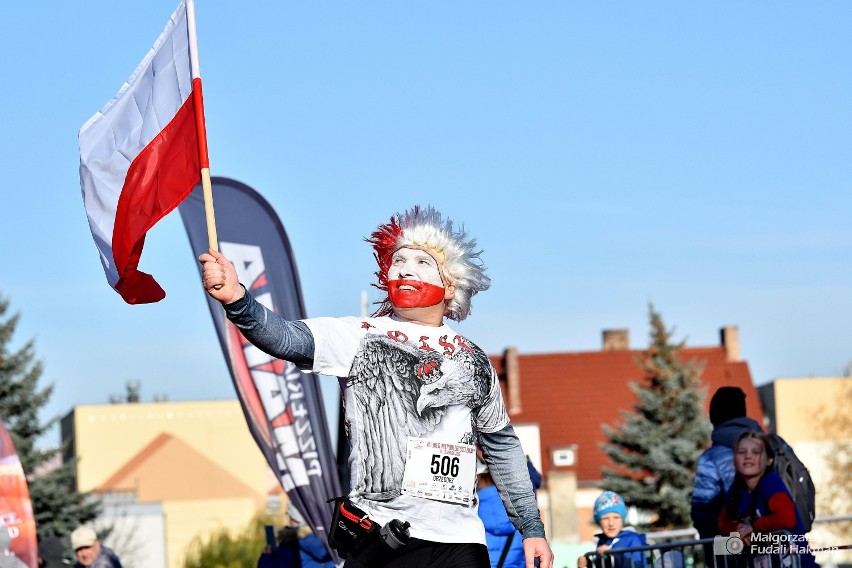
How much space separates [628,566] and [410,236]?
413cm

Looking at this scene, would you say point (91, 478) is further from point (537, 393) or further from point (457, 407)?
point (457, 407)

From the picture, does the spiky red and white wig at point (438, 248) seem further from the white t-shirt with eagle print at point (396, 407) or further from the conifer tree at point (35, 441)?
the conifer tree at point (35, 441)

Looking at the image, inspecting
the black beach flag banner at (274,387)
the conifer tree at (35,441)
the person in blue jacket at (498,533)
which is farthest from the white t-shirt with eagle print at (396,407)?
the conifer tree at (35,441)

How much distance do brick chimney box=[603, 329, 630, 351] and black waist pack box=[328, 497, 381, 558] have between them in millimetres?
71364

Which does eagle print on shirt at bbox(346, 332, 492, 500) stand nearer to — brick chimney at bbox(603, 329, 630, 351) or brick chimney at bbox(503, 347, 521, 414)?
brick chimney at bbox(503, 347, 521, 414)

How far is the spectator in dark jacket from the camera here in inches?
369

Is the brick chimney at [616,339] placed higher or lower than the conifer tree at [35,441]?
higher

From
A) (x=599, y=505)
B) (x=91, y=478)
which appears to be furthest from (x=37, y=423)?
(x=91, y=478)

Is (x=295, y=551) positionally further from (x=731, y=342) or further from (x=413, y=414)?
(x=731, y=342)

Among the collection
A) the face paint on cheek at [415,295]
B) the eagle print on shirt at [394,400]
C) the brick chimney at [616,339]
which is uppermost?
the brick chimney at [616,339]

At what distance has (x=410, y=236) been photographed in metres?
6.68

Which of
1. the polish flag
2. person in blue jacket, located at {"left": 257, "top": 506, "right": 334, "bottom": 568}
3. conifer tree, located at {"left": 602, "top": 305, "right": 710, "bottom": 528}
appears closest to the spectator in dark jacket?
the polish flag

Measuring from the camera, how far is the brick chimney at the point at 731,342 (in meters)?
74.2

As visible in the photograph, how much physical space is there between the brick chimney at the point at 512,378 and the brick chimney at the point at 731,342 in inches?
423
